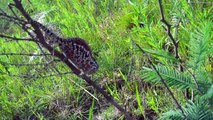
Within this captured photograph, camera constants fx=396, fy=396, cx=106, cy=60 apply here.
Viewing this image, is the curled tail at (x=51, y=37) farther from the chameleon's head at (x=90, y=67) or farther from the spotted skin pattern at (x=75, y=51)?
the chameleon's head at (x=90, y=67)

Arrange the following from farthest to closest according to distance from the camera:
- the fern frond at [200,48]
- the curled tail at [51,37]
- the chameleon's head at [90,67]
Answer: the chameleon's head at [90,67] → the curled tail at [51,37] → the fern frond at [200,48]

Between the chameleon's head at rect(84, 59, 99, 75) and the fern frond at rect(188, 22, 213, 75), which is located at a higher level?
the fern frond at rect(188, 22, 213, 75)

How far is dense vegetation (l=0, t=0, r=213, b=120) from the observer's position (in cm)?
A: 189

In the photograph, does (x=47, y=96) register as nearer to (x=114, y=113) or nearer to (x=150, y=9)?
(x=114, y=113)

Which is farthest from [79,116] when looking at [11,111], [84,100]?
[11,111]

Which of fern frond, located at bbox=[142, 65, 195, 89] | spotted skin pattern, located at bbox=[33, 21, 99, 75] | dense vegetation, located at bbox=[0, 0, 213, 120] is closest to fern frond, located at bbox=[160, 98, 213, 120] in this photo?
fern frond, located at bbox=[142, 65, 195, 89]

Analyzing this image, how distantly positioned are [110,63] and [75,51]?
2.18ft

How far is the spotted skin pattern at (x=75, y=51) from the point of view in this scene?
1.67 m

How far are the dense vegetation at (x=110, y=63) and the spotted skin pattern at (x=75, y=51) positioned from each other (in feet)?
0.27

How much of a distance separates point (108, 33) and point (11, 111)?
82cm

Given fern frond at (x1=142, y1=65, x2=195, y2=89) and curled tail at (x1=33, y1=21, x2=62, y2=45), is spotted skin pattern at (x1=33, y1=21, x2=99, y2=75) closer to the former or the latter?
curled tail at (x1=33, y1=21, x2=62, y2=45)

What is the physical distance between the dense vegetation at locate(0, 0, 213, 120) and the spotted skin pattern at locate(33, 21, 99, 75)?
8 cm

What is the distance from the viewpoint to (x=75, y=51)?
1760mm

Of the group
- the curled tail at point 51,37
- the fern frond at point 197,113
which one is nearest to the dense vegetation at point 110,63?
the curled tail at point 51,37
